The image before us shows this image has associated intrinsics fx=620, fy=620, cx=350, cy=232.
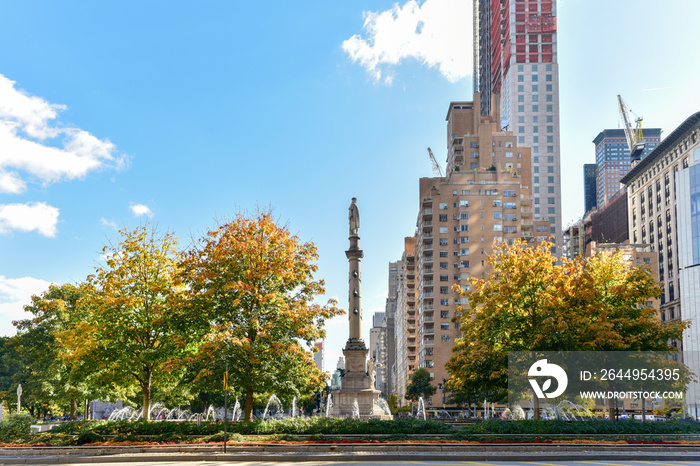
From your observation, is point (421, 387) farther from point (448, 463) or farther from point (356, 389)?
point (448, 463)

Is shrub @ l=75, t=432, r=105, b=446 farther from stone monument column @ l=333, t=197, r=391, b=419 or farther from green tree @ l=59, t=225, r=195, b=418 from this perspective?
stone monument column @ l=333, t=197, r=391, b=419

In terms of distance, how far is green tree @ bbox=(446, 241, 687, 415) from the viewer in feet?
115

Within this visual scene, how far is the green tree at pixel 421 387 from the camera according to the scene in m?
98.1

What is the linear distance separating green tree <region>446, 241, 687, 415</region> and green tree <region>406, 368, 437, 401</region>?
60.9 metres

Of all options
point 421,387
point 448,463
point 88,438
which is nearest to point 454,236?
point 421,387

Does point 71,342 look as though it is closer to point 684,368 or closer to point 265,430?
point 265,430

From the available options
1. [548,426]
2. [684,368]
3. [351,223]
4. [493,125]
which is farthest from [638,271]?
[493,125]

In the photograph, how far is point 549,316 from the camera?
3575 cm

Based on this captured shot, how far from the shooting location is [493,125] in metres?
136

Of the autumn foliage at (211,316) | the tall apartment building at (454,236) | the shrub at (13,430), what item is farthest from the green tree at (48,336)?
the tall apartment building at (454,236)

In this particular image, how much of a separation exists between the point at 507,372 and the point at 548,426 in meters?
7.67

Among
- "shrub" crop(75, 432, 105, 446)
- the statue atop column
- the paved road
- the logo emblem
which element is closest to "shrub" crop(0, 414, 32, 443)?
"shrub" crop(75, 432, 105, 446)

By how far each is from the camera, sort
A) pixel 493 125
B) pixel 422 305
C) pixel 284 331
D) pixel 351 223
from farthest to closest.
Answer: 1. pixel 493 125
2. pixel 422 305
3. pixel 351 223
4. pixel 284 331

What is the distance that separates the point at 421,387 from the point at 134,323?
69768mm
